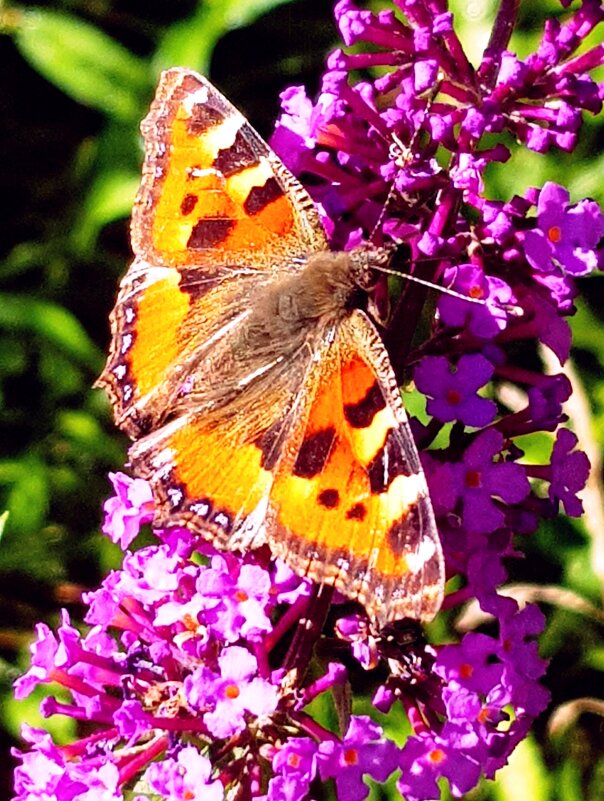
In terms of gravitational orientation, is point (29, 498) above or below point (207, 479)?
below

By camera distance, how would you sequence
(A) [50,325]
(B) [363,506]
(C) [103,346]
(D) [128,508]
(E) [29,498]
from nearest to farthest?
1. (B) [363,506]
2. (D) [128,508]
3. (E) [29,498]
4. (A) [50,325]
5. (C) [103,346]

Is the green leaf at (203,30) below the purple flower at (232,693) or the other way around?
the other way around

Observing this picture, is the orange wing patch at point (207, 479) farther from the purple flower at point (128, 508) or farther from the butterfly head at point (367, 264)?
the butterfly head at point (367, 264)

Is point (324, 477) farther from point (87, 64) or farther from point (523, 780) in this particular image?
point (87, 64)

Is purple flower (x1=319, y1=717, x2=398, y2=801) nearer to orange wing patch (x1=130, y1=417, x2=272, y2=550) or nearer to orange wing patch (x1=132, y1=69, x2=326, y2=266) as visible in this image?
orange wing patch (x1=130, y1=417, x2=272, y2=550)

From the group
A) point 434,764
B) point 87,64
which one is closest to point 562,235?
point 434,764

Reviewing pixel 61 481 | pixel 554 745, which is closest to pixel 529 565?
pixel 554 745

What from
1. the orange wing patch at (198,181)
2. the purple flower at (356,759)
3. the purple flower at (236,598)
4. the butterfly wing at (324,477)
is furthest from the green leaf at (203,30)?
the purple flower at (356,759)

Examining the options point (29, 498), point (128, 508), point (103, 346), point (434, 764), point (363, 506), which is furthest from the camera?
point (103, 346)
